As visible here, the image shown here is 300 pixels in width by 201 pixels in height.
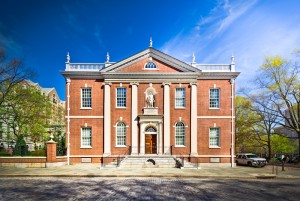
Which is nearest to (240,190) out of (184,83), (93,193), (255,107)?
(93,193)

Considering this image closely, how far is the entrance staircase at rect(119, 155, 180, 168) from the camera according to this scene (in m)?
24.1

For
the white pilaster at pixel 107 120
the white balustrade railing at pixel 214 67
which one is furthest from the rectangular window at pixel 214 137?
the white pilaster at pixel 107 120

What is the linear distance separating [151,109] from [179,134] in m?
4.15

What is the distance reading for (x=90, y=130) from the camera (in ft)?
89.4

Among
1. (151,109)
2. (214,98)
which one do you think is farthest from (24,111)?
(214,98)

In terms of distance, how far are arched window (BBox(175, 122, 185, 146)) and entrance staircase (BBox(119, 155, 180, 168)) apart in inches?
96.0

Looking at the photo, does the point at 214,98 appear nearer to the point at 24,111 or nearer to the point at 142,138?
the point at 142,138

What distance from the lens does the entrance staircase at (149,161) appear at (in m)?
24.1

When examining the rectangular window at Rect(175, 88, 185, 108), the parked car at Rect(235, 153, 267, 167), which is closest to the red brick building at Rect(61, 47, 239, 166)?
the rectangular window at Rect(175, 88, 185, 108)

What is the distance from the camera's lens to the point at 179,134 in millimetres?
27109

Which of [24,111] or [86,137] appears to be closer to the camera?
[86,137]

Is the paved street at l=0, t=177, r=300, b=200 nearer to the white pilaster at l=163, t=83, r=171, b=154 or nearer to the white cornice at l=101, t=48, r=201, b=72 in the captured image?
the white pilaster at l=163, t=83, r=171, b=154

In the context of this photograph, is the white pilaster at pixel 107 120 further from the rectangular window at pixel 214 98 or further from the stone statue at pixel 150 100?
the rectangular window at pixel 214 98

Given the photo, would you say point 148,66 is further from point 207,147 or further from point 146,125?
point 207,147
